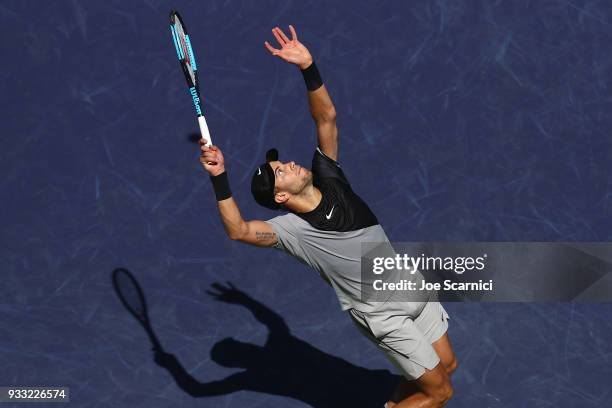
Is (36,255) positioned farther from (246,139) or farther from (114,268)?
(246,139)

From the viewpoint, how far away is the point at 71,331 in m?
8.39

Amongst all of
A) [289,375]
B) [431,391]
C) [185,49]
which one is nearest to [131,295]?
[289,375]

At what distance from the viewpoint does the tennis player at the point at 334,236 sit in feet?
21.6

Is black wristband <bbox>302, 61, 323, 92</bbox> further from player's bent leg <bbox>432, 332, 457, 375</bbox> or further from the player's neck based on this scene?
player's bent leg <bbox>432, 332, 457, 375</bbox>

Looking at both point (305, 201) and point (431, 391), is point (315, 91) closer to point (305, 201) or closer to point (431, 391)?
point (305, 201)

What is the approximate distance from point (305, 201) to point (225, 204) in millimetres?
601

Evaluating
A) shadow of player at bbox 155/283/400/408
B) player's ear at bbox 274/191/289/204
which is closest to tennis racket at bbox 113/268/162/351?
shadow of player at bbox 155/283/400/408

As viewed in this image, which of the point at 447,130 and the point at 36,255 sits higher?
the point at 447,130

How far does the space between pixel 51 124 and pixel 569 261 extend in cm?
446

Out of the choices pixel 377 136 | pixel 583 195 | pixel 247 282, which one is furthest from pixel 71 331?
pixel 583 195

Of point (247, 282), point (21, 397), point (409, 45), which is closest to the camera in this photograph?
point (21, 397)

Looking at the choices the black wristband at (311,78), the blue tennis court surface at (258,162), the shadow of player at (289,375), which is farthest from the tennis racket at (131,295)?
the black wristband at (311,78)

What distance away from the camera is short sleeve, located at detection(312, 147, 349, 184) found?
6.87 m

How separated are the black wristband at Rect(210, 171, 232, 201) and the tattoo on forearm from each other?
0.32m
